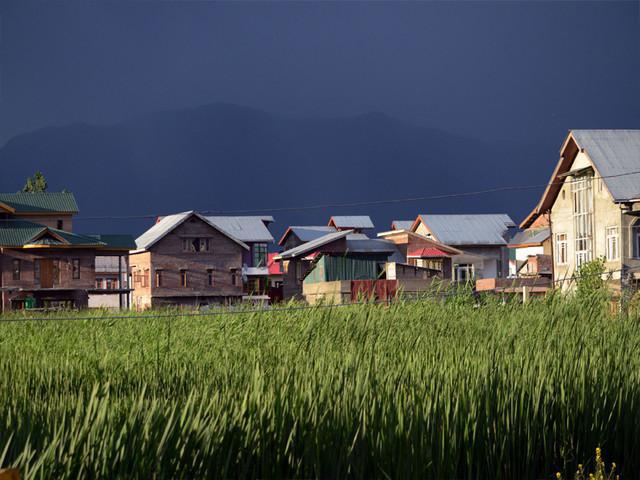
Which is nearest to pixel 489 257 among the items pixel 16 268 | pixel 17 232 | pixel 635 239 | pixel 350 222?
pixel 350 222

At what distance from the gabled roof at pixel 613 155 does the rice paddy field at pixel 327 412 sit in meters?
20.2

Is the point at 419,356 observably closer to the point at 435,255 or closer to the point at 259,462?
the point at 259,462

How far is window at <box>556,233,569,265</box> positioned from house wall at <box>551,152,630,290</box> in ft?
0.35

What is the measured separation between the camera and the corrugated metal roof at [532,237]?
56.6 m

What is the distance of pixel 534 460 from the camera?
7223mm

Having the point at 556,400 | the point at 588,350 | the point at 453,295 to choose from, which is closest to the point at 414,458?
the point at 556,400

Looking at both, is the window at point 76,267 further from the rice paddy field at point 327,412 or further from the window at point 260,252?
the rice paddy field at point 327,412

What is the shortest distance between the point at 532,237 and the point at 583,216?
23.8 meters

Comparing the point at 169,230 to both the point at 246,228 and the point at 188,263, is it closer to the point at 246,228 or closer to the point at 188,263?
the point at 188,263

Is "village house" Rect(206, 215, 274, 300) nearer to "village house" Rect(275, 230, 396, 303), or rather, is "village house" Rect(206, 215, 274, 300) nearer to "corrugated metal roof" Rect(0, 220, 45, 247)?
"village house" Rect(275, 230, 396, 303)

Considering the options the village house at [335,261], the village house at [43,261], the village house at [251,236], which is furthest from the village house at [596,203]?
the village house at [251,236]

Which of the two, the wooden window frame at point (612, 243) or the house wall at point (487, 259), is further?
the house wall at point (487, 259)

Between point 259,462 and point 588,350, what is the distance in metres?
5.14

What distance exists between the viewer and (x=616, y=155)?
3278cm
